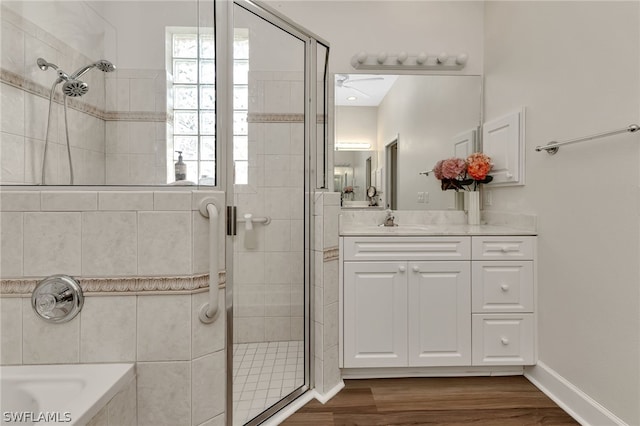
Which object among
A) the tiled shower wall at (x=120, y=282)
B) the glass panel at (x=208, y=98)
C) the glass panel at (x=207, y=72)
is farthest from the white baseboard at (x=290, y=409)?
the glass panel at (x=207, y=72)

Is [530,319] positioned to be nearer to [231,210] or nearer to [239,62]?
[231,210]

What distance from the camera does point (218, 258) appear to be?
1199 millimetres

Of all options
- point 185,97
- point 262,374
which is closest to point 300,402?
point 262,374

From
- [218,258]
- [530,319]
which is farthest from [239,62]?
[530,319]

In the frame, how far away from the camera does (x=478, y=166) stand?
2201 millimetres

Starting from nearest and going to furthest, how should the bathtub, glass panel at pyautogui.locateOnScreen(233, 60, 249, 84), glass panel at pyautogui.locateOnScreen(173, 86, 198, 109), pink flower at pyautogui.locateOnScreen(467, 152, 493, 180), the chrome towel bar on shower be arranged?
the bathtub, the chrome towel bar on shower, glass panel at pyautogui.locateOnScreen(173, 86, 198, 109), glass panel at pyautogui.locateOnScreen(233, 60, 249, 84), pink flower at pyautogui.locateOnScreen(467, 152, 493, 180)

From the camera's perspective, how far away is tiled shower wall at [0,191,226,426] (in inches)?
43.3

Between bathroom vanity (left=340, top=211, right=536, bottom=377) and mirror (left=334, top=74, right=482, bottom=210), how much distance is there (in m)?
0.62

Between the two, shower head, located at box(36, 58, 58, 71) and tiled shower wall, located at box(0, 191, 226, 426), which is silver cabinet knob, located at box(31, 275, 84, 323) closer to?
tiled shower wall, located at box(0, 191, 226, 426)

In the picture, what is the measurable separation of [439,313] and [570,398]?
71cm

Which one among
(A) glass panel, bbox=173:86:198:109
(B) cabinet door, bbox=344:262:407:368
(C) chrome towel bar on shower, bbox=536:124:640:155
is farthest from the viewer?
(B) cabinet door, bbox=344:262:407:368

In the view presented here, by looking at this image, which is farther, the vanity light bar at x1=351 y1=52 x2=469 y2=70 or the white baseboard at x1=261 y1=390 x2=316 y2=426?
the vanity light bar at x1=351 y1=52 x2=469 y2=70

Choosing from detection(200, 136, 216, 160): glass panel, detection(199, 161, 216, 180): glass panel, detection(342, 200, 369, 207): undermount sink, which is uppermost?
detection(200, 136, 216, 160): glass panel

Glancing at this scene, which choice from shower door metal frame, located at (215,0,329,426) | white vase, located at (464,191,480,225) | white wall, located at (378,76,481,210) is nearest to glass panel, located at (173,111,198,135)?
shower door metal frame, located at (215,0,329,426)
